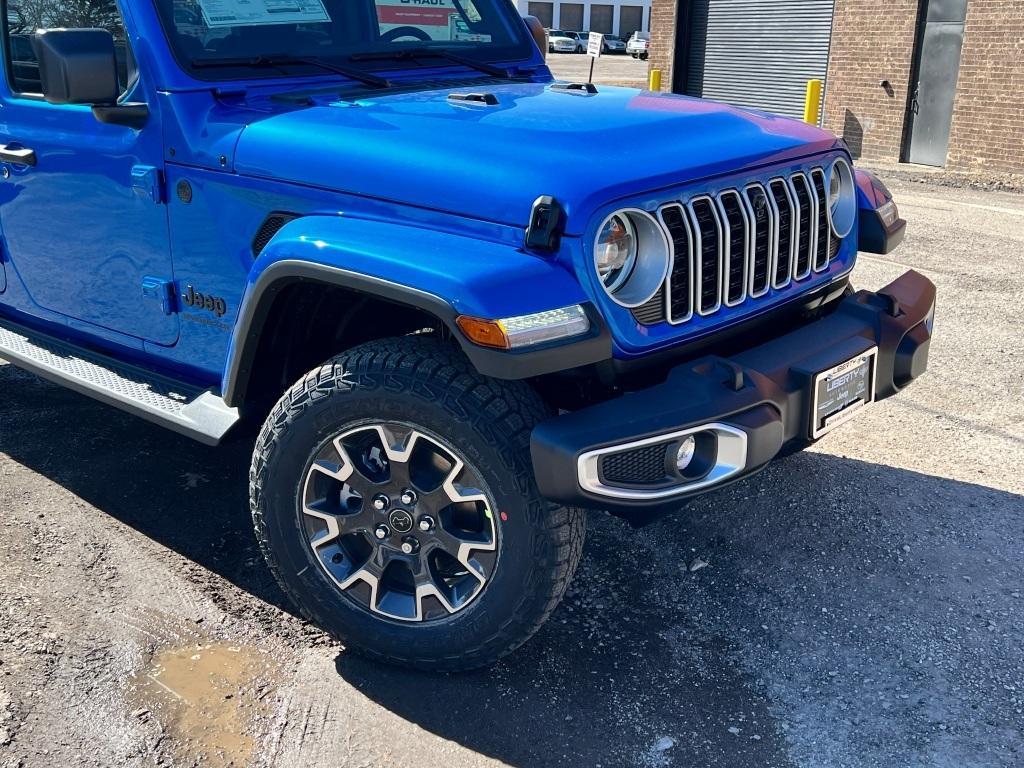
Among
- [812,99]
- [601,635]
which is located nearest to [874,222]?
[601,635]

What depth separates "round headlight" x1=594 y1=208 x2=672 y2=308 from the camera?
8.51 ft

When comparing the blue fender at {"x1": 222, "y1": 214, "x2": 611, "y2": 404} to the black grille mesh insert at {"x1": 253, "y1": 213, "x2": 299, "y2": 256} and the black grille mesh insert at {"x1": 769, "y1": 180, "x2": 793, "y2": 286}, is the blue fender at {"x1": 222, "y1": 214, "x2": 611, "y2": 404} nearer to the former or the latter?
the black grille mesh insert at {"x1": 253, "y1": 213, "x2": 299, "y2": 256}

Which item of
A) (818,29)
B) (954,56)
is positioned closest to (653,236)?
(954,56)

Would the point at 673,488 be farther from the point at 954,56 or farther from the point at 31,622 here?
the point at 954,56

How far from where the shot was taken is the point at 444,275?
7.88 ft

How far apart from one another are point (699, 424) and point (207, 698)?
1.54 meters

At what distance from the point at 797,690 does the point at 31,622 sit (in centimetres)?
230

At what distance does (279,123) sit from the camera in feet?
9.79

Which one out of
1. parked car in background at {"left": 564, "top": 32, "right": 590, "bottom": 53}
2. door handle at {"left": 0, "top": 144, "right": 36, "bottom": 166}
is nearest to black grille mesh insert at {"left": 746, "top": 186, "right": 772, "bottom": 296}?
door handle at {"left": 0, "top": 144, "right": 36, "bottom": 166}

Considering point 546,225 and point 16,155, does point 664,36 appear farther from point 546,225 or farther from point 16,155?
point 546,225

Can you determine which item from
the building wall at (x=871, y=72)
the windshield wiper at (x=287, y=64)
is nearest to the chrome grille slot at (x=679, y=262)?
the windshield wiper at (x=287, y=64)

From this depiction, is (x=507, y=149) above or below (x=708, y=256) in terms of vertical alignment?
above

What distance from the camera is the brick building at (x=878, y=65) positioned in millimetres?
12156

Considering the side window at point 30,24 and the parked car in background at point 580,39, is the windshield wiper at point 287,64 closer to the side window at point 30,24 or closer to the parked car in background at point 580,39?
the side window at point 30,24
